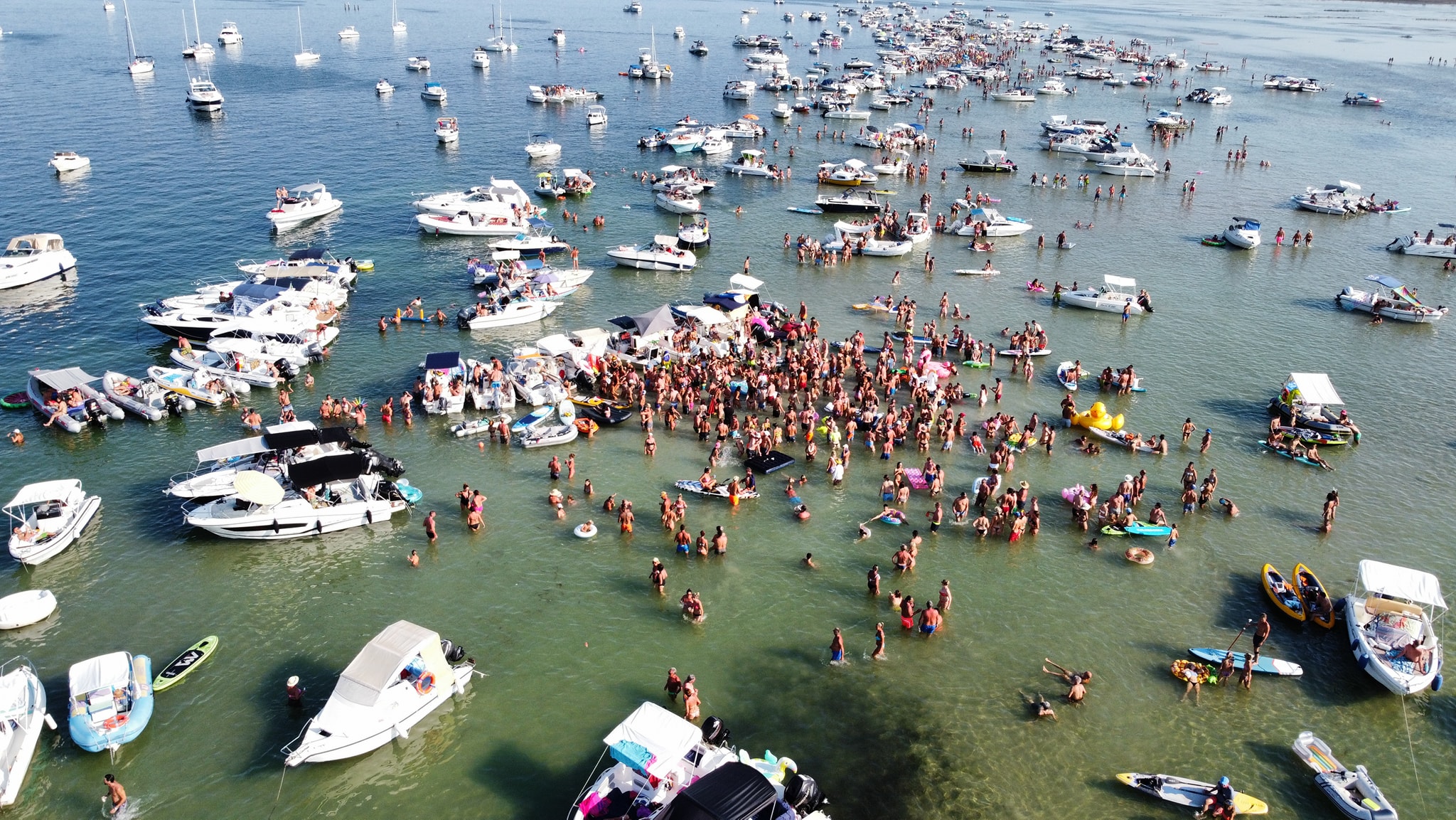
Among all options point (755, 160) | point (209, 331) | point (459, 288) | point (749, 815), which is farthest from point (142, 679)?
point (755, 160)

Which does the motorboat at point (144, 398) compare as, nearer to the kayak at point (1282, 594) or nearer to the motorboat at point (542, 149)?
the kayak at point (1282, 594)

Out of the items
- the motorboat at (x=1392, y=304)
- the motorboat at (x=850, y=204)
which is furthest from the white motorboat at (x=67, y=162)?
the motorboat at (x=1392, y=304)

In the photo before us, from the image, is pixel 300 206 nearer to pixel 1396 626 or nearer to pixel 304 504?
pixel 304 504

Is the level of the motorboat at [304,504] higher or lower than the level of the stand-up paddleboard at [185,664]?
higher

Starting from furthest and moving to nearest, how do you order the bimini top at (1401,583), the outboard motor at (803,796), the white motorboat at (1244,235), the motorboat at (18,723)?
the white motorboat at (1244,235), the bimini top at (1401,583), the motorboat at (18,723), the outboard motor at (803,796)

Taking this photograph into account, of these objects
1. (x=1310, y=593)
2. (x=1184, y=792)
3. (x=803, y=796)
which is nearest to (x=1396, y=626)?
(x=1310, y=593)

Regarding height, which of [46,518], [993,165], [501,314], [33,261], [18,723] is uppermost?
[993,165]

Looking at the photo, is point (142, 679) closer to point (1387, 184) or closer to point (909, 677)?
point (909, 677)
